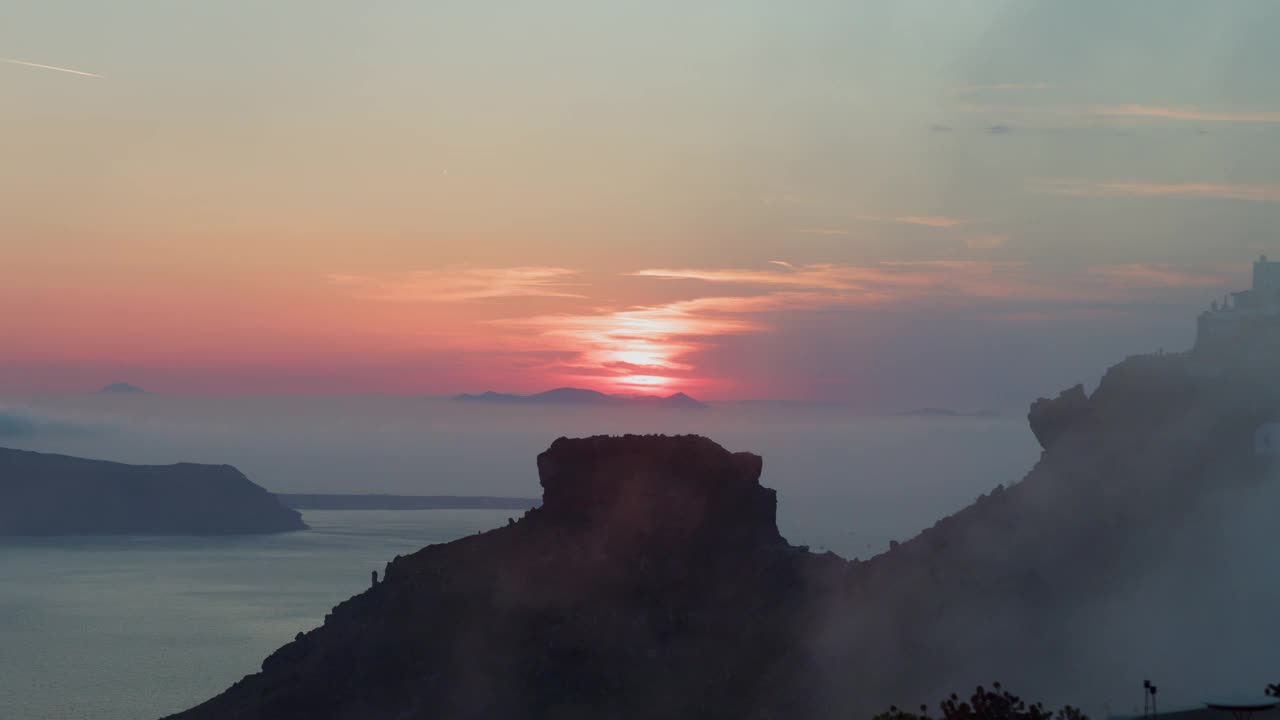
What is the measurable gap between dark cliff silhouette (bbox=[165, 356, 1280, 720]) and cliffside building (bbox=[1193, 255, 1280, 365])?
3.89 m

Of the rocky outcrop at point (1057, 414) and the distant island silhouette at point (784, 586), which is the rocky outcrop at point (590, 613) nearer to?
the distant island silhouette at point (784, 586)

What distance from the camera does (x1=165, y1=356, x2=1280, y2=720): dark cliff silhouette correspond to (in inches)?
5635

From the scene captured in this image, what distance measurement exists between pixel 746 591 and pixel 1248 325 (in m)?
61.7

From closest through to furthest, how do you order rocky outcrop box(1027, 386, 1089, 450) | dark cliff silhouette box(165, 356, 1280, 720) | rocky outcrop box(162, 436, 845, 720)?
dark cliff silhouette box(165, 356, 1280, 720)
rocky outcrop box(162, 436, 845, 720)
rocky outcrop box(1027, 386, 1089, 450)

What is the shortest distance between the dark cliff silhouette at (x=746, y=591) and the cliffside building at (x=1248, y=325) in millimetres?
3885

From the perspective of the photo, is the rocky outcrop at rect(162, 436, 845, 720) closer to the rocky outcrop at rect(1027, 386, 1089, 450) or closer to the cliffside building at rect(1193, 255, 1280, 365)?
the rocky outcrop at rect(1027, 386, 1089, 450)

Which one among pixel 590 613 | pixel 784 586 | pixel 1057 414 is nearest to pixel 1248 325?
pixel 1057 414

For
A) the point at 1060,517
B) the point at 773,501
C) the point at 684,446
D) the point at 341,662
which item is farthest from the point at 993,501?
the point at 341,662

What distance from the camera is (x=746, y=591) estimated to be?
161125 millimetres

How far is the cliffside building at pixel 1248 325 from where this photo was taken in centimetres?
15650

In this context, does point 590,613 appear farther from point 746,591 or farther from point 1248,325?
point 1248,325

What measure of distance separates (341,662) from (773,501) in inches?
2025

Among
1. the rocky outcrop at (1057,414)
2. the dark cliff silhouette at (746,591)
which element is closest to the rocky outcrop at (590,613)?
the dark cliff silhouette at (746,591)

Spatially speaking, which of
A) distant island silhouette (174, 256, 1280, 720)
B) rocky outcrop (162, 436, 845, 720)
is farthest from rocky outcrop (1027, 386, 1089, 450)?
rocky outcrop (162, 436, 845, 720)
